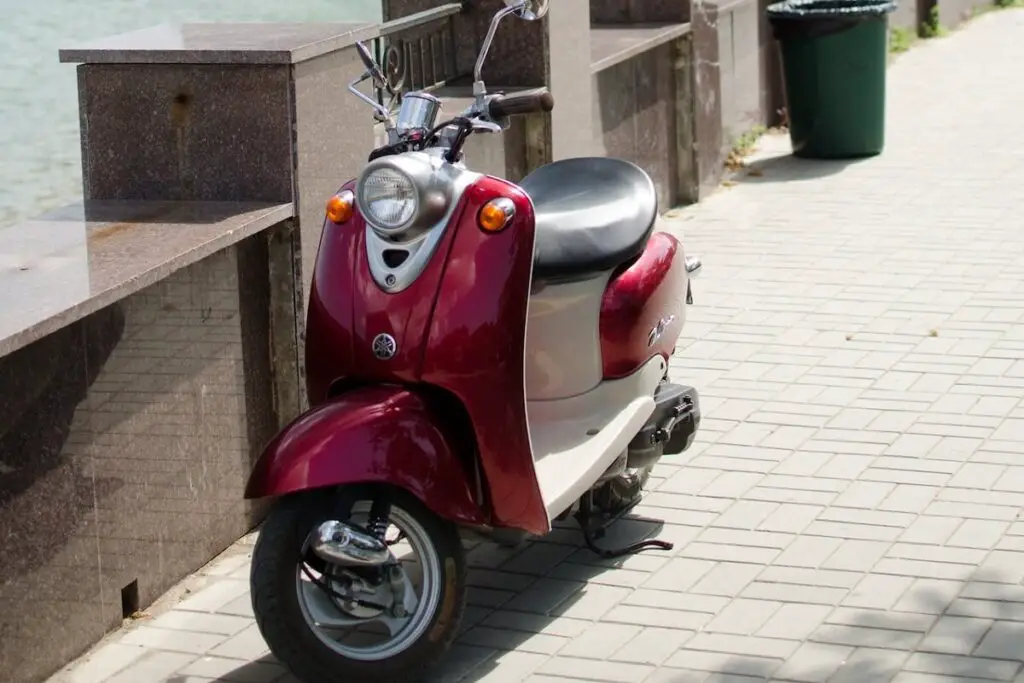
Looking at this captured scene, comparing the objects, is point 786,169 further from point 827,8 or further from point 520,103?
point 520,103

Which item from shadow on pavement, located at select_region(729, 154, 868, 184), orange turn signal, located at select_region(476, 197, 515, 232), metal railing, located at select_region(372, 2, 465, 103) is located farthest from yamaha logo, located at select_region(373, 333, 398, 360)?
shadow on pavement, located at select_region(729, 154, 868, 184)

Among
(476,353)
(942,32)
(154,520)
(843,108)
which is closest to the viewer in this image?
(476,353)

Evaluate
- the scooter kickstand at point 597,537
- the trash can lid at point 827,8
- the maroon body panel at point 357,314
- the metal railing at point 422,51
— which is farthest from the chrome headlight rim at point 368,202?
the trash can lid at point 827,8

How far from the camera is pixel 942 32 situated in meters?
16.8

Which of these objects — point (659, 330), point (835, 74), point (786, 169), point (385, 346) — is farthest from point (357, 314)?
point (835, 74)

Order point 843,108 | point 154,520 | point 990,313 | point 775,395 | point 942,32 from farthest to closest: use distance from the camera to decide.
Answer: point 942,32 → point 843,108 → point 990,313 → point 775,395 → point 154,520

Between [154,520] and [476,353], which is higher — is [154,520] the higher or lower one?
the lower one

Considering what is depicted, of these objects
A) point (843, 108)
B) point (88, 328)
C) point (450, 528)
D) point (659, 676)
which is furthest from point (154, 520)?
point (843, 108)

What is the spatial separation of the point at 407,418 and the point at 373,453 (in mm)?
151

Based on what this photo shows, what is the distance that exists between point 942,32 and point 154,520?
1298cm

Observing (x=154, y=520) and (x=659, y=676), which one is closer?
(x=659, y=676)

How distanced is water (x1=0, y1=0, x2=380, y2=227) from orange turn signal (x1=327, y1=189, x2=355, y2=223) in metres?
6.12

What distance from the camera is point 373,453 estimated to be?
4414 millimetres

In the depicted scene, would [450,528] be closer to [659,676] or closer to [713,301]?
[659,676]
